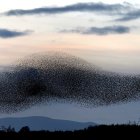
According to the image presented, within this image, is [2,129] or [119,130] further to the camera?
[2,129]

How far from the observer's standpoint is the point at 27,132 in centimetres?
4381

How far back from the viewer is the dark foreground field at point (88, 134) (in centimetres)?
4128

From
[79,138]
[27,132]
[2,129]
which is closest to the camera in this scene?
[79,138]

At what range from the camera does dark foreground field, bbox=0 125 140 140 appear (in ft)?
135

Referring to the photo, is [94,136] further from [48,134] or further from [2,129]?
[2,129]

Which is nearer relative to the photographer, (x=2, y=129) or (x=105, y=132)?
(x=105, y=132)

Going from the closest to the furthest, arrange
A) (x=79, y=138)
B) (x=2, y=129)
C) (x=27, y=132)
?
(x=79, y=138)
(x=27, y=132)
(x=2, y=129)

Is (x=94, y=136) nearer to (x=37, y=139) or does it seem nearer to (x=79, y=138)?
(x=79, y=138)

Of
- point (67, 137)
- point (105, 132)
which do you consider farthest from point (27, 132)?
point (105, 132)

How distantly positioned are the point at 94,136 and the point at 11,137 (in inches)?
287

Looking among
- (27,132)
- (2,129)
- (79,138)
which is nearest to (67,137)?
(79,138)

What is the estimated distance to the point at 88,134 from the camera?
42000 millimetres

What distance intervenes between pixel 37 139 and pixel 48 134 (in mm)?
1344

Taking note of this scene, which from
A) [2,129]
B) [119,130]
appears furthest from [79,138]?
[2,129]
